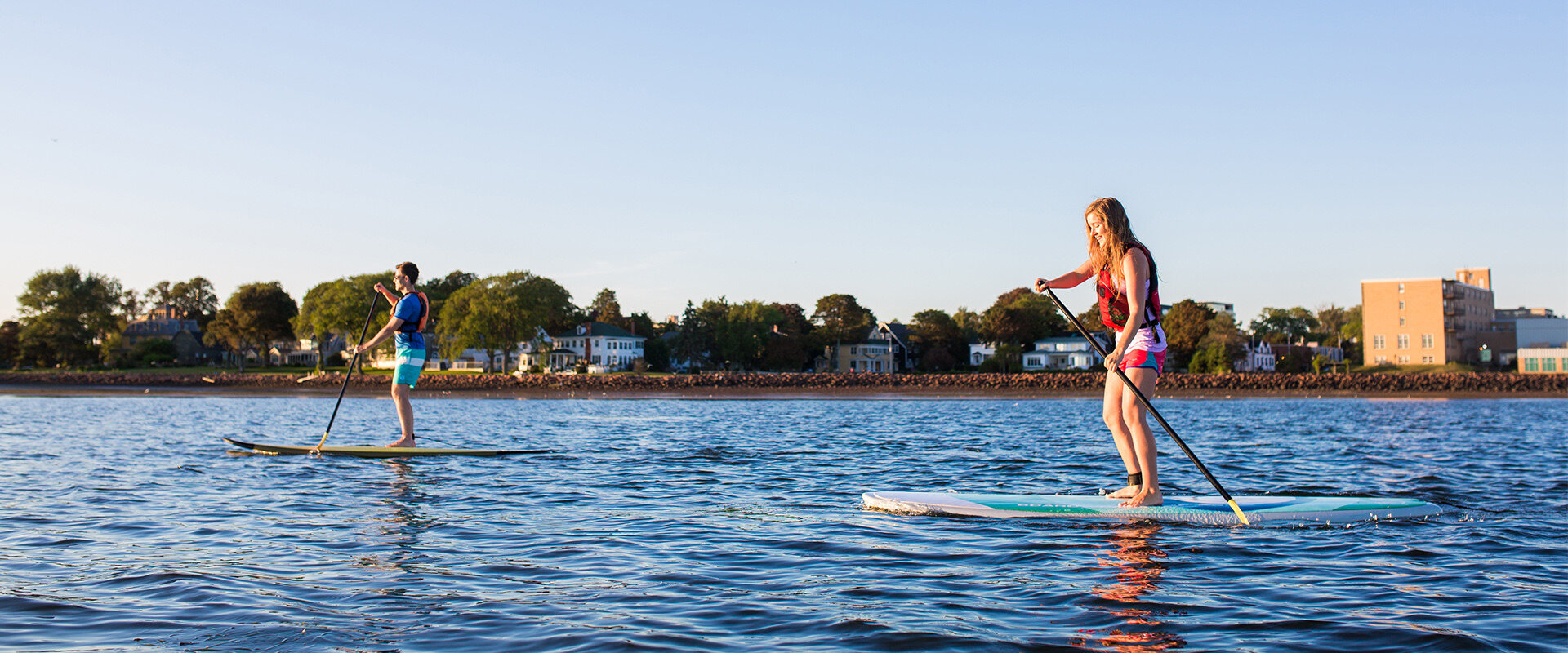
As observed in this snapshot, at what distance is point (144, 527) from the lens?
6945 mm

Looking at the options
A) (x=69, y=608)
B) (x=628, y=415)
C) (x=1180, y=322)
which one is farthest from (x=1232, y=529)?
(x=1180, y=322)

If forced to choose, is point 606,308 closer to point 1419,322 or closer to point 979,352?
point 979,352

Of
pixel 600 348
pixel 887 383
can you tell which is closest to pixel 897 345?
pixel 600 348

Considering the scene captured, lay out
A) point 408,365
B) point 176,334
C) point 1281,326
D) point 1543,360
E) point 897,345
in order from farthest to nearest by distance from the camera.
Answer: point 1281,326 < point 176,334 < point 897,345 < point 1543,360 < point 408,365

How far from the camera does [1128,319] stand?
6539 mm

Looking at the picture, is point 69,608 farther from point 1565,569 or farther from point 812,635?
point 1565,569

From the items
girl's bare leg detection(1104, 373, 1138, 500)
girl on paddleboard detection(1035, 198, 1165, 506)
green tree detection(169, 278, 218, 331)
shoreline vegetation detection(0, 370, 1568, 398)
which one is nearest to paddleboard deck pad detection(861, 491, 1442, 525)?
girl on paddleboard detection(1035, 198, 1165, 506)

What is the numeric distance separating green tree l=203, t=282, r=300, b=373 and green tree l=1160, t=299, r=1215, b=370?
7286 cm

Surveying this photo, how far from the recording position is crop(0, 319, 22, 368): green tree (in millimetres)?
94500

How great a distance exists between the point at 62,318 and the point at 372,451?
92642 mm

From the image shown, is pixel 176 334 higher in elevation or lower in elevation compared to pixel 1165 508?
higher

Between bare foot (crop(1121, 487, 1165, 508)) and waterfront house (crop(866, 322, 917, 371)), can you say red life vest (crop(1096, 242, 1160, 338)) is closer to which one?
bare foot (crop(1121, 487, 1165, 508))

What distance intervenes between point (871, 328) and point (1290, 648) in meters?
102

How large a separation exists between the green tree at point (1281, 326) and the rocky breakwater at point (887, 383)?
74776 millimetres
